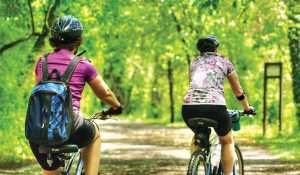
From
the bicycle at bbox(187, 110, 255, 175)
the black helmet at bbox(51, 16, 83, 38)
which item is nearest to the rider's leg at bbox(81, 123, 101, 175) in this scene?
the black helmet at bbox(51, 16, 83, 38)

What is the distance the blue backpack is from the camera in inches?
227

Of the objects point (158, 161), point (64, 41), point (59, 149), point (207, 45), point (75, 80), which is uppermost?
point (64, 41)

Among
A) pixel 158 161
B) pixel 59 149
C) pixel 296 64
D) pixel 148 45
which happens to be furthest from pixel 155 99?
pixel 59 149

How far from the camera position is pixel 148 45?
41875mm

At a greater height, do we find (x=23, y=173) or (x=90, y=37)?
(x=90, y=37)

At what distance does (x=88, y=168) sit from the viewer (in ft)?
20.7

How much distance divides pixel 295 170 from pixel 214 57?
6.11 m

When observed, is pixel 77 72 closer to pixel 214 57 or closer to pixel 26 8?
pixel 214 57

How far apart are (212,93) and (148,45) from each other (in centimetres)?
3393

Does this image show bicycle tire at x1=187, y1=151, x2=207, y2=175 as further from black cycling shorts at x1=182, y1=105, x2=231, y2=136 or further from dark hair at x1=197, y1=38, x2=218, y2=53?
dark hair at x1=197, y1=38, x2=218, y2=53

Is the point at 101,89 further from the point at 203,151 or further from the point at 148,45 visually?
the point at 148,45

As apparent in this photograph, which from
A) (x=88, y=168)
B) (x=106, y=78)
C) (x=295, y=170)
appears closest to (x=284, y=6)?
(x=295, y=170)

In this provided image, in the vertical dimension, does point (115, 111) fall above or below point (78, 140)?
above

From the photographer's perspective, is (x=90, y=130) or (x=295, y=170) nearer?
(x=90, y=130)
